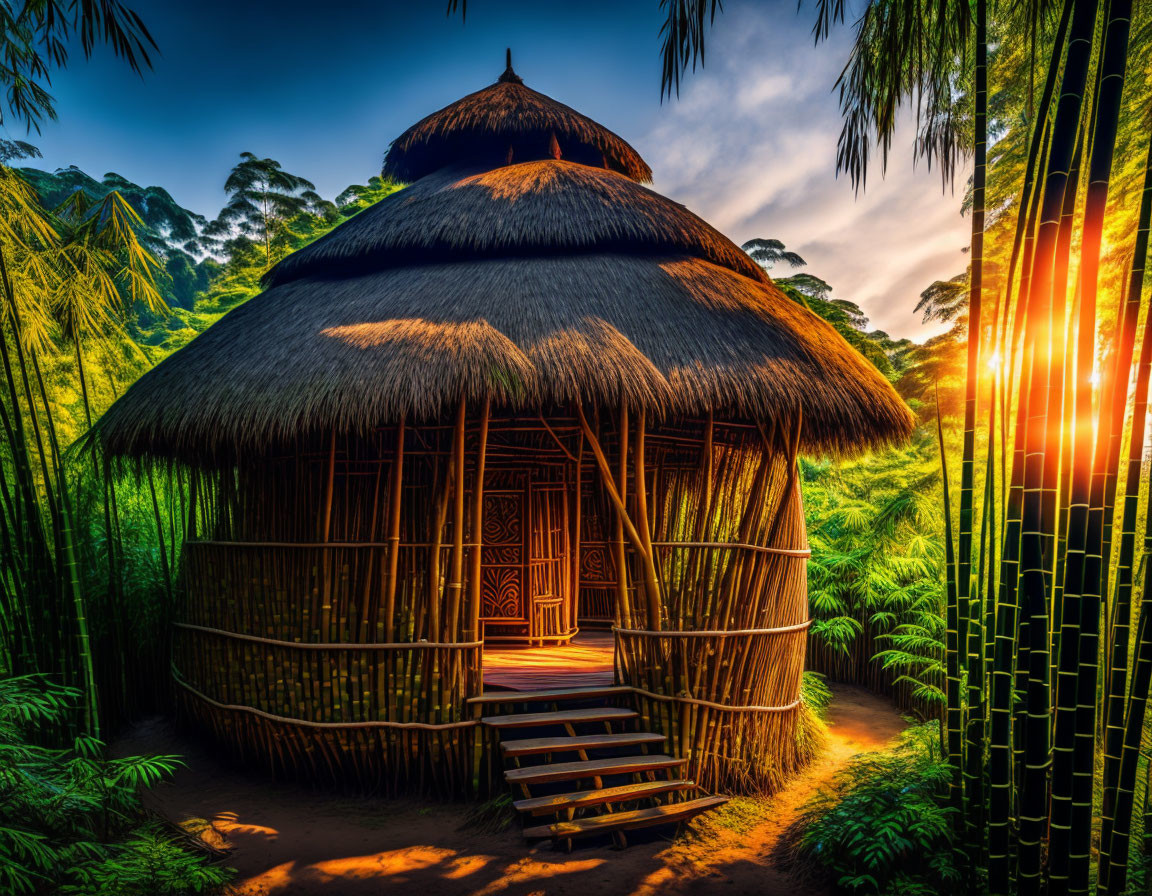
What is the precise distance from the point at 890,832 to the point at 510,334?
344 cm

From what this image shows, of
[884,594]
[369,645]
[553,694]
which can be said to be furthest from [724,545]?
[884,594]

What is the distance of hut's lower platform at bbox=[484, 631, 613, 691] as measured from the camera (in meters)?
4.71

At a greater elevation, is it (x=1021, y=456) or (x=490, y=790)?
(x=1021, y=456)

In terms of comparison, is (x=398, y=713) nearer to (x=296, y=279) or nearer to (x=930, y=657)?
(x=296, y=279)

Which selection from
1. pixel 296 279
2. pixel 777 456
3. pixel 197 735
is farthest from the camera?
pixel 296 279

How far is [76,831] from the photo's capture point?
3.12 m

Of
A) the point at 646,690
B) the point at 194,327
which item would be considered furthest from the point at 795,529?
the point at 194,327

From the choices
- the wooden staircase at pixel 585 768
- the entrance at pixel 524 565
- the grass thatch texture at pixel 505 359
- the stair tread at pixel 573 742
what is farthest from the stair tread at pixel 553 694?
the entrance at pixel 524 565

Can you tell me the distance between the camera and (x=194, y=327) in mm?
13305

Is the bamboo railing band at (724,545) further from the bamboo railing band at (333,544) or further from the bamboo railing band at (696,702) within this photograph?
the bamboo railing band at (333,544)

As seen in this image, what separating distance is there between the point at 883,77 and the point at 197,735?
20.5ft

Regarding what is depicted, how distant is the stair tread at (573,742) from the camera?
12.5 ft

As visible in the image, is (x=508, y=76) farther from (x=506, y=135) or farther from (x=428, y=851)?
(x=428, y=851)

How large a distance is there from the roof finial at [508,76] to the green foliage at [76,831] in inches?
278
